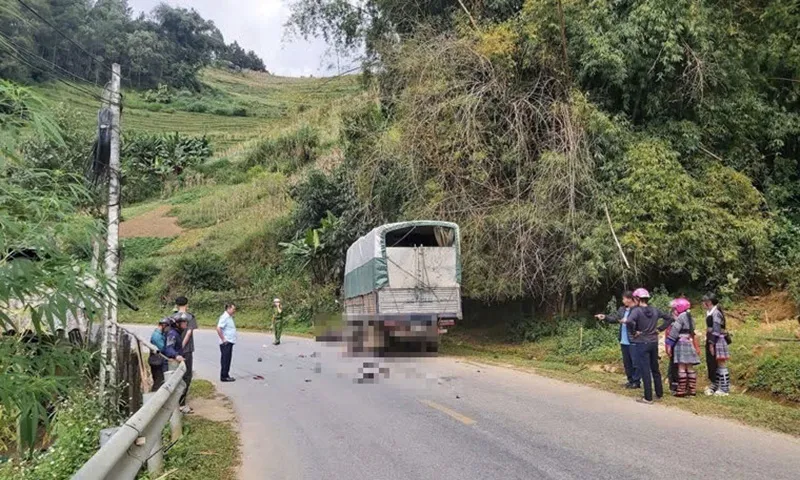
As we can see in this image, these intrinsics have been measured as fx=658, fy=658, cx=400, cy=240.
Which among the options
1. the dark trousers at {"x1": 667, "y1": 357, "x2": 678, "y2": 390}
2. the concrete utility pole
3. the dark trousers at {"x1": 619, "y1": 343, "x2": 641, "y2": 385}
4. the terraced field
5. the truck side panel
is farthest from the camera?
the terraced field

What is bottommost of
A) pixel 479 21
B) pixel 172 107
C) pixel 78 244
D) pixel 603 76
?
pixel 78 244

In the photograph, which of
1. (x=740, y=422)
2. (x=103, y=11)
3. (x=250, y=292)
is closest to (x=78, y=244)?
(x=740, y=422)

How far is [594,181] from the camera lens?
54.2 ft

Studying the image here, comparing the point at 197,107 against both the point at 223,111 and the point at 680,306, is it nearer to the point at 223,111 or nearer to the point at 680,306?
the point at 223,111

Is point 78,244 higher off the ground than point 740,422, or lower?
higher

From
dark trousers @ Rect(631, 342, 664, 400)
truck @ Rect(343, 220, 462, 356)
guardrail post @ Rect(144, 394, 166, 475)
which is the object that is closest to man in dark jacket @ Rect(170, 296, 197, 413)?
guardrail post @ Rect(144, 394, 166, 475)

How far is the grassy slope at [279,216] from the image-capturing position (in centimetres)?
1012

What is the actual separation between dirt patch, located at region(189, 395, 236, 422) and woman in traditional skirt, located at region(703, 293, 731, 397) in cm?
756

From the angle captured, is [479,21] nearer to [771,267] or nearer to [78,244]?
[771,267]

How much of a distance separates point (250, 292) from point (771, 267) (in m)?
27.6

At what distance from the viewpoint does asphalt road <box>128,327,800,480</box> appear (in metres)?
6.48

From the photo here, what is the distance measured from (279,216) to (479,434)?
120ft

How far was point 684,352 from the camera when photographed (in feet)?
34.0

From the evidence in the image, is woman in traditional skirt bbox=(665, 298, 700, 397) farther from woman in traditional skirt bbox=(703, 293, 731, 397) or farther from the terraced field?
the terraced field
